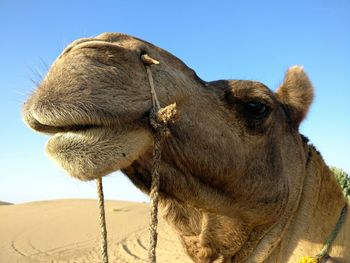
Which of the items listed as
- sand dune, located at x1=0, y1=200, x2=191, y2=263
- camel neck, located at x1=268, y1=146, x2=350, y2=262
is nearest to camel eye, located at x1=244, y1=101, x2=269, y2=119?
camel neck, located at x1=268, y1=146, x2=350, y2=262

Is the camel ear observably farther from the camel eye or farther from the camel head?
the camel eye

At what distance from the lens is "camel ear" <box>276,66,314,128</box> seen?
3.76 m

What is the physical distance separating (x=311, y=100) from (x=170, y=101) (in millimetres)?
1868

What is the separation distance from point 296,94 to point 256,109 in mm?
819

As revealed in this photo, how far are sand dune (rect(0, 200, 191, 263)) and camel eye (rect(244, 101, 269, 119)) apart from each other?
14.0m

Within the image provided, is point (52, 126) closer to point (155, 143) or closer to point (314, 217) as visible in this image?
point (155, 143)

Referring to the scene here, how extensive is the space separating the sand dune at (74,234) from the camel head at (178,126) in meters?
13.7

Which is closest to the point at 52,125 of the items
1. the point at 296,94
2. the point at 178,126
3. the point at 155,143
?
the point at 155,143

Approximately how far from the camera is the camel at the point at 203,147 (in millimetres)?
2068

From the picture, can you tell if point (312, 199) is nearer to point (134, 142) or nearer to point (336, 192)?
point (336, 192)

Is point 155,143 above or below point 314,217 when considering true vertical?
above

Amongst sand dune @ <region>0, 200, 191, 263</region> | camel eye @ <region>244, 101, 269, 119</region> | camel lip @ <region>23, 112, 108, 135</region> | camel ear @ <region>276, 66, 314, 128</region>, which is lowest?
sand dune @ <region>0, 200, 191, 263</region>

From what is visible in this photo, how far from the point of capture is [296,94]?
3.80 m

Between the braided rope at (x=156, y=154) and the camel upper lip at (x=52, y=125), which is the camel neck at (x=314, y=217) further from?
the camel upper lip at (x=52, y=125)
